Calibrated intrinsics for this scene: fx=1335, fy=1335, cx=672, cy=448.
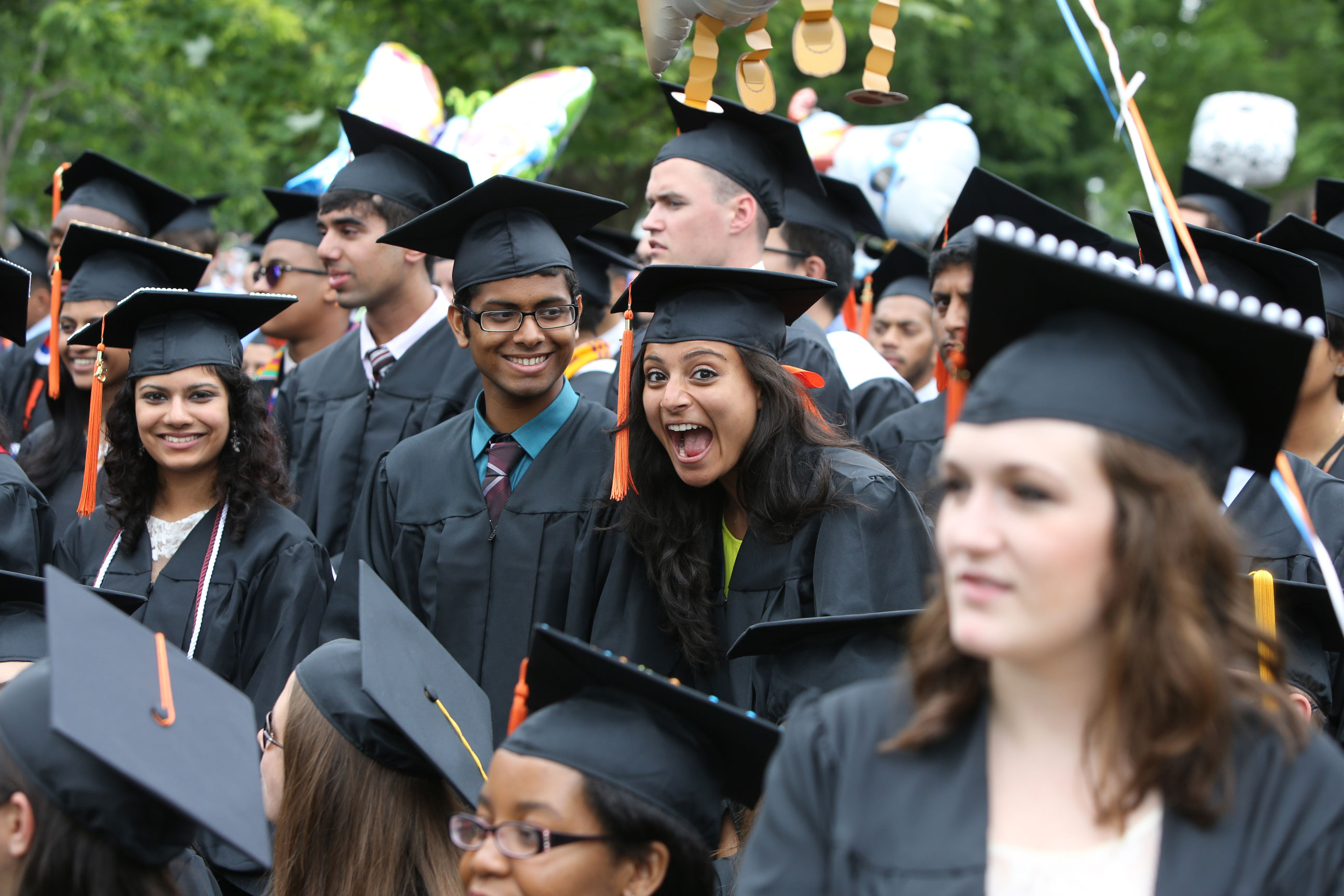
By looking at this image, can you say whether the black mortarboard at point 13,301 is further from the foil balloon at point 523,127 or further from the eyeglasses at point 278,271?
the foil balloon at point 523,127

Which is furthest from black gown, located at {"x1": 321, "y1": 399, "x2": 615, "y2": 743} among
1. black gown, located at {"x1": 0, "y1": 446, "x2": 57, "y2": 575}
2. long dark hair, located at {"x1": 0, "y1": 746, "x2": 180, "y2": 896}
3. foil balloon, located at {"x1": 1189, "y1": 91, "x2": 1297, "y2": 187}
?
foil balloon, located at {"x1": 1189, "y1": 91, "x2": 1297, "y2": 187}

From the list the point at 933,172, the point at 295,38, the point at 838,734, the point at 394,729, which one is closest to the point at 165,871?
the point at 394,729

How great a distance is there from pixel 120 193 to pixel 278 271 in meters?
0.90

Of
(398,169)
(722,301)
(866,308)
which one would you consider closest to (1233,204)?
(866,308)

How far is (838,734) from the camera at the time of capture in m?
1.79

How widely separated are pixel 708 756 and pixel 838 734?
0.58m

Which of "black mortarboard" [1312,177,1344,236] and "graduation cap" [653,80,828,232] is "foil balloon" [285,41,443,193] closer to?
"graduation cap" [653,80,828,232]

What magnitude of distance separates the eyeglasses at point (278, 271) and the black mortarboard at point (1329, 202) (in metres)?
4.41

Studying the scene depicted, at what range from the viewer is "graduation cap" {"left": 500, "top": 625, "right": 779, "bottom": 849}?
7.27 ft

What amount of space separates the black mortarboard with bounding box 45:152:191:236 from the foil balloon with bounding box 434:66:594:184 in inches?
54.0

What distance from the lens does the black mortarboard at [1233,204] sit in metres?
6.64

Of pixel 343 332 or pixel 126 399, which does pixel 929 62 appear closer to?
pixel 343 332

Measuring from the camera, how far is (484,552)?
3779 mm

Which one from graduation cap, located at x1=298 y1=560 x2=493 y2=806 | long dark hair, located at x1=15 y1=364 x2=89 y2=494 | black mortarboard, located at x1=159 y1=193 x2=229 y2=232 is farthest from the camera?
black mortarboard, located at x1=159 y1=193 x2=229 y2=232
